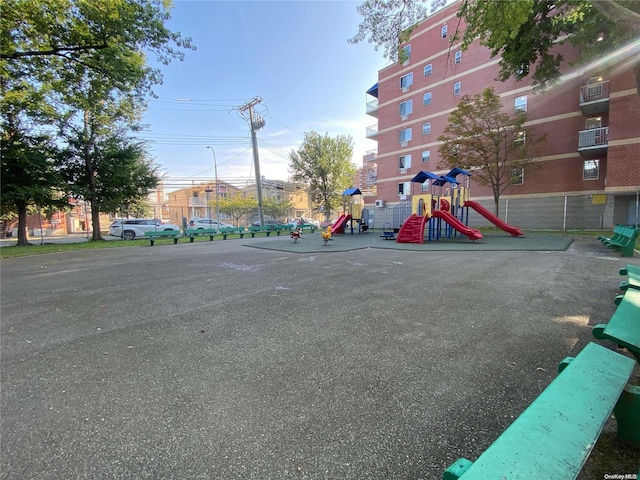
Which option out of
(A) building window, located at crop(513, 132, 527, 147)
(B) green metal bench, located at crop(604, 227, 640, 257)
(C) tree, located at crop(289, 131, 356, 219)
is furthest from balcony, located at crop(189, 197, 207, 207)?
(B) green metal bench, located at crop(604, 227, 640, 257)

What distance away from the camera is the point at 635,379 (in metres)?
2.41

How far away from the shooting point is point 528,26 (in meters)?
11.1

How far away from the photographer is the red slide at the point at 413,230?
14.3 m

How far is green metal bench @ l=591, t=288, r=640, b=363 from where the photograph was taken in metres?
2.25

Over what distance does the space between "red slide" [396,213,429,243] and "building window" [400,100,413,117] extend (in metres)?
19.7

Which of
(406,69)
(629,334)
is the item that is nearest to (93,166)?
(629,334)

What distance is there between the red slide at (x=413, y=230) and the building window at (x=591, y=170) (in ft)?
44.4

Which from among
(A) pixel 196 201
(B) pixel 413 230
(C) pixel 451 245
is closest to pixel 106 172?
(B) pixel 413 230

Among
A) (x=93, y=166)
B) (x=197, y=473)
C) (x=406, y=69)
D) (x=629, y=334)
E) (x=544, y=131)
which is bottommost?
(x=197, y=473)

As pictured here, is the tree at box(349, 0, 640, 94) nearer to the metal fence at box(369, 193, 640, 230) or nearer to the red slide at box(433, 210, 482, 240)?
the red slide at box(433, 210, 482, 240)

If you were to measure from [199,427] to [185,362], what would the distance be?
3.45 feet

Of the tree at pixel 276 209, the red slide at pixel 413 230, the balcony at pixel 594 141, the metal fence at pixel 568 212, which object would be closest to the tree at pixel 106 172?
the red slide at pixel 413 230

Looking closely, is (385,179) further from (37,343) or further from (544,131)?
(37,343)

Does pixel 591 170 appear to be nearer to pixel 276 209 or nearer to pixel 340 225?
pixel 340 225
